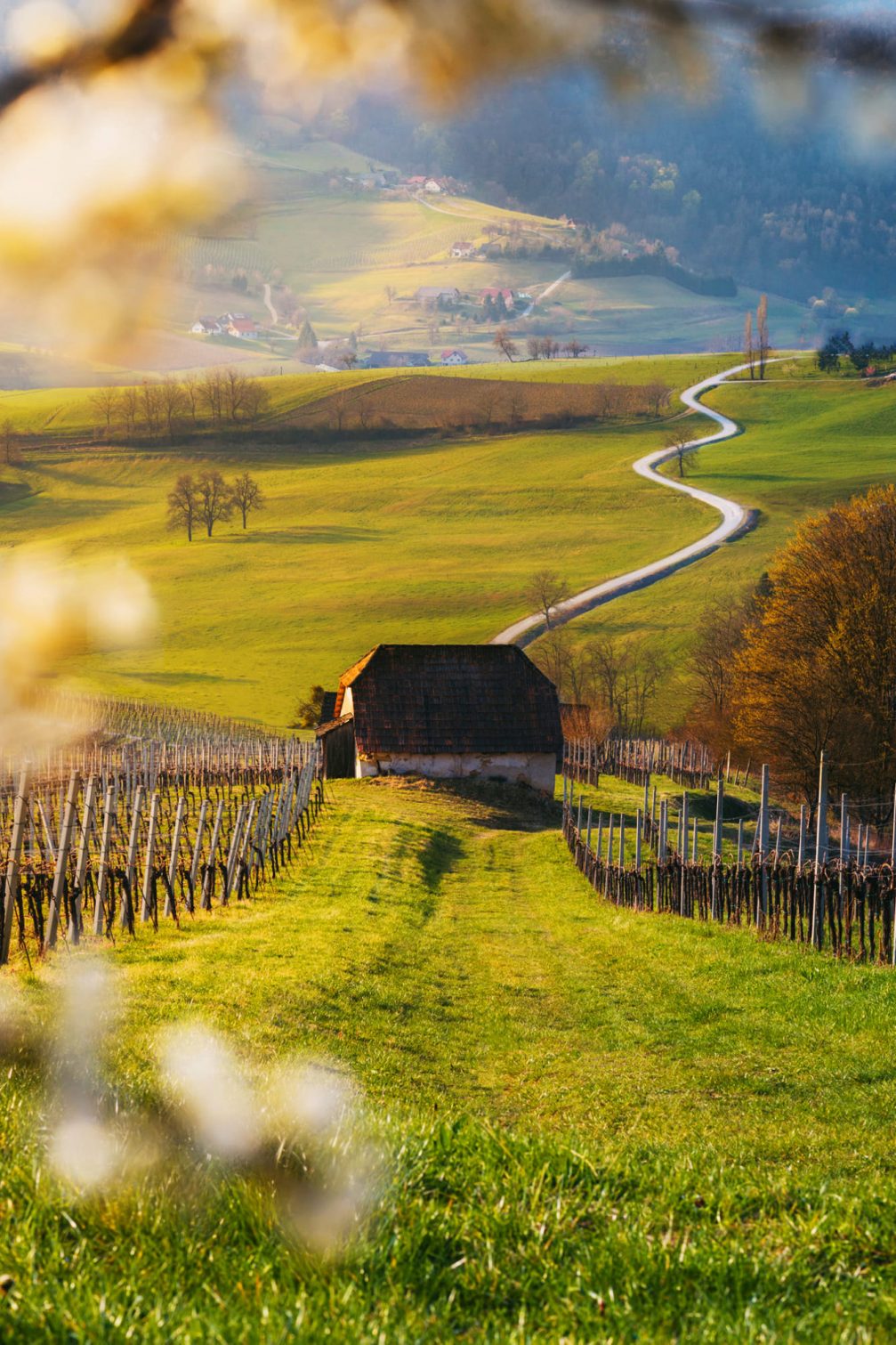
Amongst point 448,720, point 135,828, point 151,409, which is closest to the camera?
point 135,828

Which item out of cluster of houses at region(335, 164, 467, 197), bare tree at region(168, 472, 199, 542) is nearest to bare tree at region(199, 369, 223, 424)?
bare tree at region(168, 472, 199, 542)

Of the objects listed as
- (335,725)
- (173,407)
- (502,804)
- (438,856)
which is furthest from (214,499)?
(438,856)

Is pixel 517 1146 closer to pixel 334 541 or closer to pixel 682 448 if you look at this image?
pixel 334 541

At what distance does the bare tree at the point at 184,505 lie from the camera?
113 metres

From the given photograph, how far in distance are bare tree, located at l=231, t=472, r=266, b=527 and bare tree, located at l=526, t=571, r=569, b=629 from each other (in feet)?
106

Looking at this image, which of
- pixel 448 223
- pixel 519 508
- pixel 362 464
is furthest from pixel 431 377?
pixel 448 223

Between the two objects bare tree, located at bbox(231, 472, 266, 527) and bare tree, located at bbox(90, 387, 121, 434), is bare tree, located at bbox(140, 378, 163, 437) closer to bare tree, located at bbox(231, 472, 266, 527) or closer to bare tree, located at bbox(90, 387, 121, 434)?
bare tree, located at bbox(90, 387, 121, 434)

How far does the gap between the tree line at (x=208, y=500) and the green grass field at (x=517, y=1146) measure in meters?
95.9

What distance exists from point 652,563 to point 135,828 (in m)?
85.9

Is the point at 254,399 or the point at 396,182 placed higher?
the point at 254,399

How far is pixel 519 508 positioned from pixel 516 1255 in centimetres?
11880

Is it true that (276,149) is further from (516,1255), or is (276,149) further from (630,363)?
(630,363)

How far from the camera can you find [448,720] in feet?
170

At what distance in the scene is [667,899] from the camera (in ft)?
76.0
